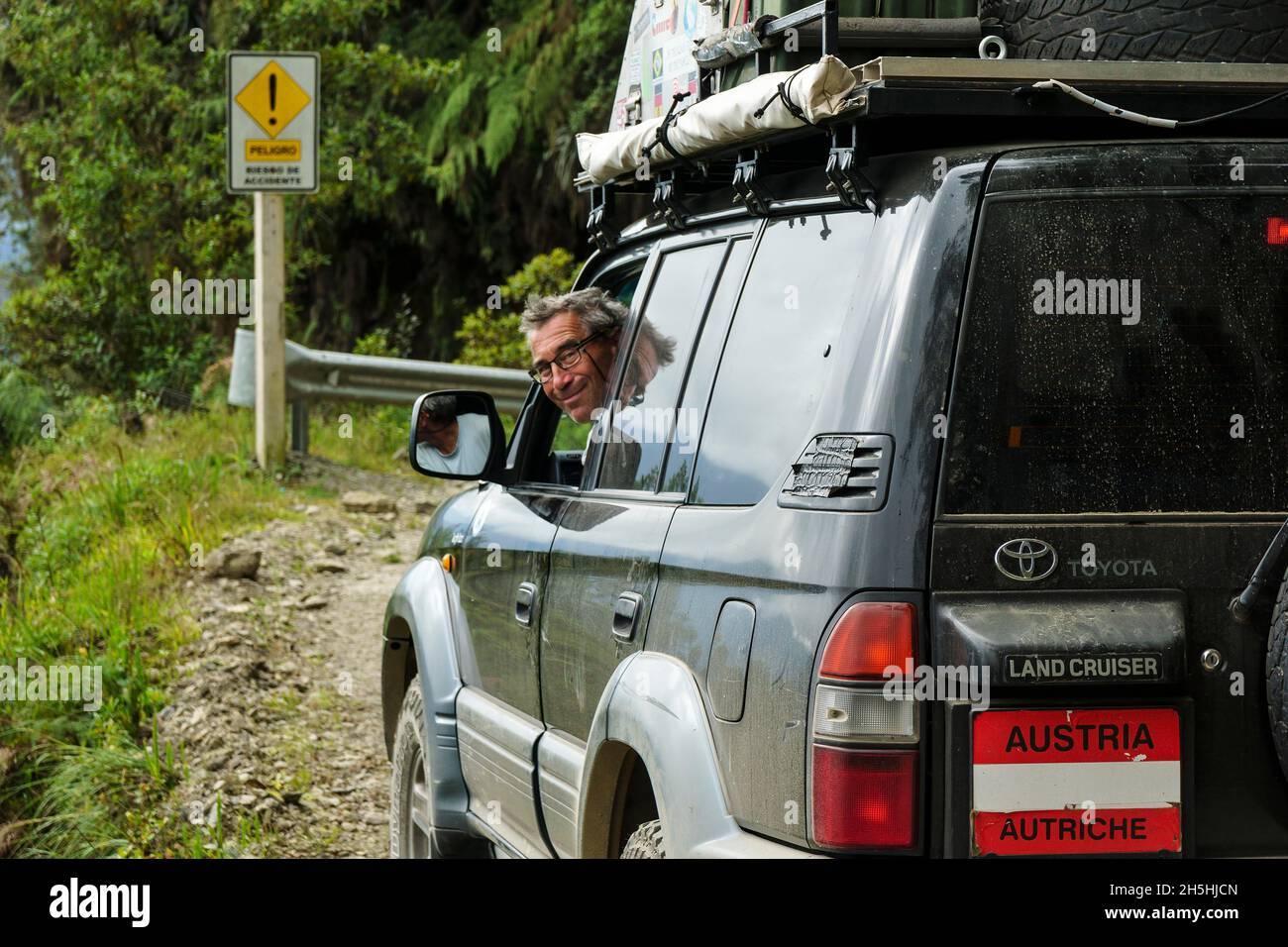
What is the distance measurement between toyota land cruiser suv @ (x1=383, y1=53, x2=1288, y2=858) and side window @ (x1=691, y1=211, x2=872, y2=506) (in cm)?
1

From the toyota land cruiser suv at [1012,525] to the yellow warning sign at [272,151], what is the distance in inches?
358

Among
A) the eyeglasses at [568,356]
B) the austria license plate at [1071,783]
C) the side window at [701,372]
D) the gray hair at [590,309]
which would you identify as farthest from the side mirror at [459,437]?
the austria license plate at [1071,783]

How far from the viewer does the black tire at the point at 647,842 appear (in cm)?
334

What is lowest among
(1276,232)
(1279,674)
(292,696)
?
(292,696)

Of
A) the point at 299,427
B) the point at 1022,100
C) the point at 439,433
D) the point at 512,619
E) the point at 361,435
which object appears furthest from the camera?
the point at 361,435

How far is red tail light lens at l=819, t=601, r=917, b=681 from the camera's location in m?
2.73

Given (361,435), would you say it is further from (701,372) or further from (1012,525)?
(1012,525)

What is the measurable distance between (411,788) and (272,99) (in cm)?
737

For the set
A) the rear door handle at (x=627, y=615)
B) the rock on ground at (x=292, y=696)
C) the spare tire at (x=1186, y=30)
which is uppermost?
the spare tire at (x=1186, y=30)

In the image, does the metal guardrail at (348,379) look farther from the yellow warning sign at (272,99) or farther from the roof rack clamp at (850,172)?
the roof rack clamp at (850,172)

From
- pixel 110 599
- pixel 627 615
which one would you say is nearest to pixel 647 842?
pixel 627 615

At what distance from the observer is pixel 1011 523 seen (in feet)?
9.05

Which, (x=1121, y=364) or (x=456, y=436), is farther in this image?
(x=456, y=436)
